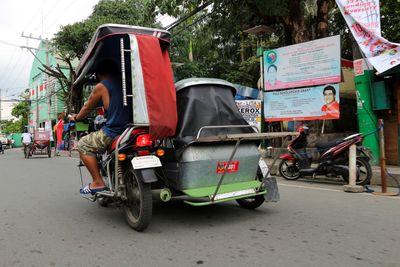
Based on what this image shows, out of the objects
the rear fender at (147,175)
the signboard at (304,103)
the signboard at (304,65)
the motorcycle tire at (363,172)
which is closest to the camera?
the rear fender at (147,175)

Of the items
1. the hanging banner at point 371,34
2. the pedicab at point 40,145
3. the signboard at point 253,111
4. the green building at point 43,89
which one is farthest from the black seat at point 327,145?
the green building at point 43,89

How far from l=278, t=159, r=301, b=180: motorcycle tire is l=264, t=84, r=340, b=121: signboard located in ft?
6.84

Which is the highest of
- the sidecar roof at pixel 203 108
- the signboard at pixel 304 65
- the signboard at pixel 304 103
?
the signboard at pixel 304 65

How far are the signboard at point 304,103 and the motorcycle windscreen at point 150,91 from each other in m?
7.04

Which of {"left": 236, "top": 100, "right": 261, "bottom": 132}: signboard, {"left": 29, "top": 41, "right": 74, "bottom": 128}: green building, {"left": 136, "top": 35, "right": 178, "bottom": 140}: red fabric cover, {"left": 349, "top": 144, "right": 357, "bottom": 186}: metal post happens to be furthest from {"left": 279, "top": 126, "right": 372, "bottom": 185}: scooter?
{"left": 29, "top": 41, "right": 74, "bottom": 128}: green building

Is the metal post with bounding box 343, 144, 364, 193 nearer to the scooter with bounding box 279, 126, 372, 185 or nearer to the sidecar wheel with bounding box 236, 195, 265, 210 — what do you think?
the scooter with bounding box 279, 126, 372, 185

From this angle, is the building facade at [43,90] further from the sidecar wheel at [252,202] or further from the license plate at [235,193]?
the license plate at [235,193]

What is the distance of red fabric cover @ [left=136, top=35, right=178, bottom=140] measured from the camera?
4402 mm

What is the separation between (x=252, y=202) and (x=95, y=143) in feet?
7.61

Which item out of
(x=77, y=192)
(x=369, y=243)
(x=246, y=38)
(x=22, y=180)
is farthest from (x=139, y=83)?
(x=246, y=38)

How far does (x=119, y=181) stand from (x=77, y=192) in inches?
127

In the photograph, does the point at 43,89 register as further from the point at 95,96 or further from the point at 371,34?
the point at 95,96

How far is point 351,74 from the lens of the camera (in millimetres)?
13195

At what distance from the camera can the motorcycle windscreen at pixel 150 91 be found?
4.38m
